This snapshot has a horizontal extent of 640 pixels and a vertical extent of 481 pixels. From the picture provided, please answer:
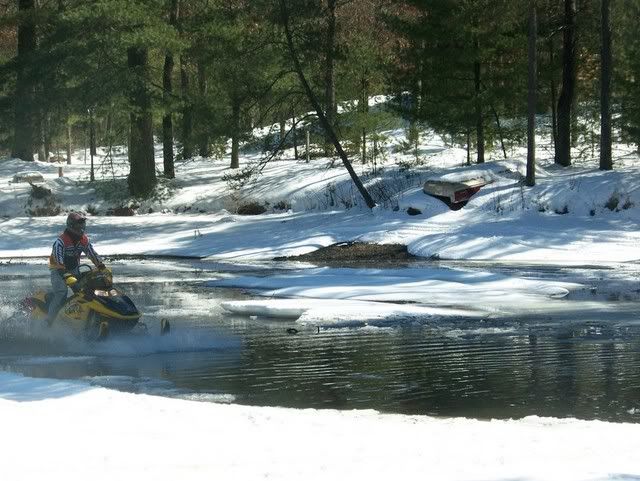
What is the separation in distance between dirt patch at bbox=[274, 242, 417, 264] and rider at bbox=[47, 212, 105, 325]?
44.0 ft

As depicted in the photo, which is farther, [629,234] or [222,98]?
[222,98]

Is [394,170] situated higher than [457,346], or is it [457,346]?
[394,170]

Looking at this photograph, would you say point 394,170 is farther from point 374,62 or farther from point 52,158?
point 52,158

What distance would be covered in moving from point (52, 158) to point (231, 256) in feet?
163

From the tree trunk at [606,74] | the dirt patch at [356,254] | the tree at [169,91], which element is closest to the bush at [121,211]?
the tree at [169,91]

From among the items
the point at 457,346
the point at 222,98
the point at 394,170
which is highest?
the point at 222,98

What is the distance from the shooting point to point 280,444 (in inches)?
336

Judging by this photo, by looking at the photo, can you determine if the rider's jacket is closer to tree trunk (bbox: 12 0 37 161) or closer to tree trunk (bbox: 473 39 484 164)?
tree trunk (bbox: 12 0 37 161)

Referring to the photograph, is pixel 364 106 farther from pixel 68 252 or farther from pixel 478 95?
pixel 68 252

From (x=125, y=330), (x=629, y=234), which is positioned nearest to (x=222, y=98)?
(x=629, y=234)

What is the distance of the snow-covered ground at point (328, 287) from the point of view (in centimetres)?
792

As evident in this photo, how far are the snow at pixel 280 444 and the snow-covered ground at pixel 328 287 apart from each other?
0.07ft

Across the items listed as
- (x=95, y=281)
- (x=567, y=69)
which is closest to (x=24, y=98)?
(x=567, y=69)

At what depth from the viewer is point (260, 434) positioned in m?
8.98
